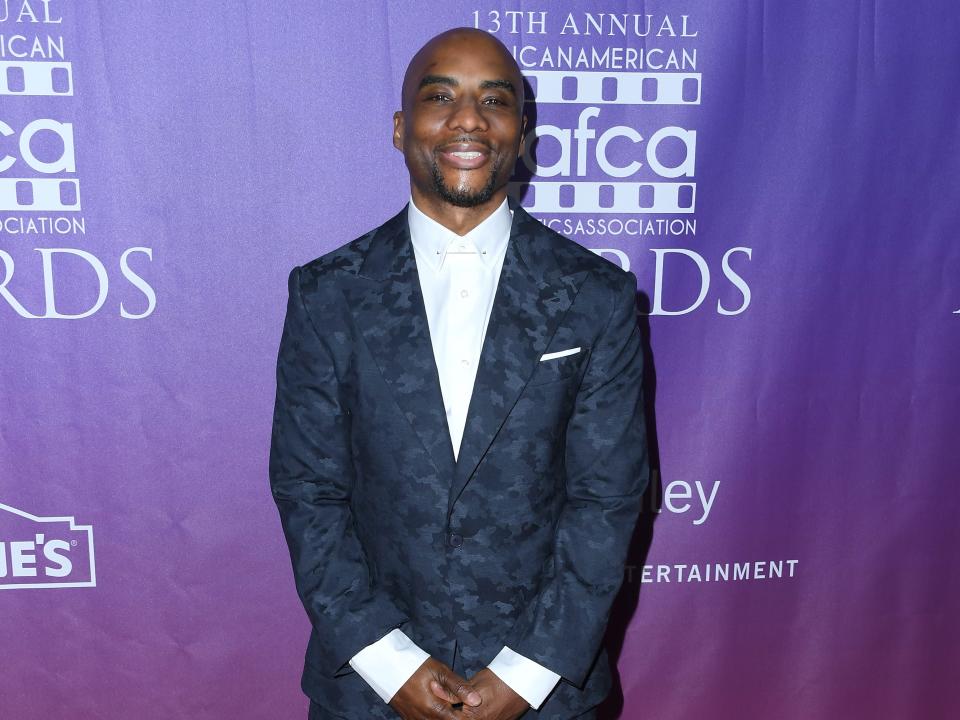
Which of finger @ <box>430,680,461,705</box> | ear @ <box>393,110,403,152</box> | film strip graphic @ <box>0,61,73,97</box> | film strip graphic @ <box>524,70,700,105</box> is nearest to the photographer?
finger @ <box>430,680,461,705</box>

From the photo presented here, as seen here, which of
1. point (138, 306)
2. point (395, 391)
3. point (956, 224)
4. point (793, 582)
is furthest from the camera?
point (793, 582)

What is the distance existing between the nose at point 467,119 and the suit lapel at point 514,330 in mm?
189

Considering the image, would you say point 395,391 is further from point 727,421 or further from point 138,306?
point 727,421

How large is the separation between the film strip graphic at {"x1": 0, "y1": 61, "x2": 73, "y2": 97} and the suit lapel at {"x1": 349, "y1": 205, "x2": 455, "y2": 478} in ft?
3.10

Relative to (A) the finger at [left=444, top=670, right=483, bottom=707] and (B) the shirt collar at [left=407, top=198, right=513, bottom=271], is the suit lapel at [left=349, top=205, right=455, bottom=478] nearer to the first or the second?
(B) the shirt collar at [left=407, top=198, right=513, bottom=271]

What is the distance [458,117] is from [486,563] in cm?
76

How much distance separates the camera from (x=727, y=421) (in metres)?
2.36

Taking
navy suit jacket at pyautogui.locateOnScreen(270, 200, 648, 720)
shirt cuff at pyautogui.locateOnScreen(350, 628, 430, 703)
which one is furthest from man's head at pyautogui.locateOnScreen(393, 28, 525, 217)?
shirt cuff at pyautogui.locateOnScreen(350, 628, 430, 703)

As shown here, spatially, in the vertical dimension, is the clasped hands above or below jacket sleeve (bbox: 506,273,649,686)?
below

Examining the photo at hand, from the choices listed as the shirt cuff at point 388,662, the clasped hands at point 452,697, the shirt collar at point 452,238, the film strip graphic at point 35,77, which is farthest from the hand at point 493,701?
the film strip graphic at point 35,77

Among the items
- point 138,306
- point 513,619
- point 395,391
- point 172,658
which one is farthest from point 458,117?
point 172,658

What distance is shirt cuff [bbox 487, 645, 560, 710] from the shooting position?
5.10 feet

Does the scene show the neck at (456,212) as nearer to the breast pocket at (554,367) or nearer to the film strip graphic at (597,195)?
the breast pocket at (554,367)

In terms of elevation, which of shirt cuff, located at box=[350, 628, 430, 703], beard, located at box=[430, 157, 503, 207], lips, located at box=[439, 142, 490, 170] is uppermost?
lips, located at box=[439, 142, 490, 170]
